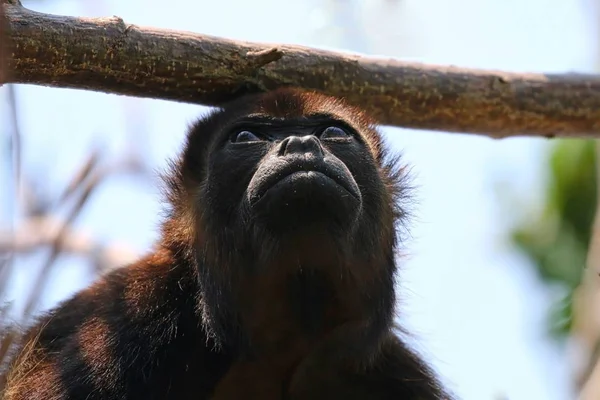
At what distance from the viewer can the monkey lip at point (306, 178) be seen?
4.36 metres

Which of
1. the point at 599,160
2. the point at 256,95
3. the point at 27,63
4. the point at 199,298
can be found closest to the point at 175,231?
the point at 199,298

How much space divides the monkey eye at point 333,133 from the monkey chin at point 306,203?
0.47 meters

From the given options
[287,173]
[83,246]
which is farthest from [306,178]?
[83,246]

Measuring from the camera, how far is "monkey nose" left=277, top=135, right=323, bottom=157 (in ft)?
14.7

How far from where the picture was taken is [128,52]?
5051 millimetres

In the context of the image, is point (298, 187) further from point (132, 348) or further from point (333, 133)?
point (132, 348)

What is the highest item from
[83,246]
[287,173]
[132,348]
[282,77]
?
[282,77]

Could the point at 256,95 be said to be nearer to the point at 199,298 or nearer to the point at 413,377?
the point at 199,298

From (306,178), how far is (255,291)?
0.78 metres

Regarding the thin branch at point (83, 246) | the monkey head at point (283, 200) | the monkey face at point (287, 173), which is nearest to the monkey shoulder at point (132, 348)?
the monkey head at point (283, 200)

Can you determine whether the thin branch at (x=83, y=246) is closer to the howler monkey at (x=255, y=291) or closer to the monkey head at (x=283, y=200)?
the howler monkey at (x=255, y=291)

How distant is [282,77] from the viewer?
17.9 feet

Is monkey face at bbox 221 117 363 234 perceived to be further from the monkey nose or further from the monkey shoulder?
the monkey shoulder

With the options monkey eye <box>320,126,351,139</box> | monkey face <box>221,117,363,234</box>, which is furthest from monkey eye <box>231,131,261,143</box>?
monkey eye <box>320,126,351,139</box>
